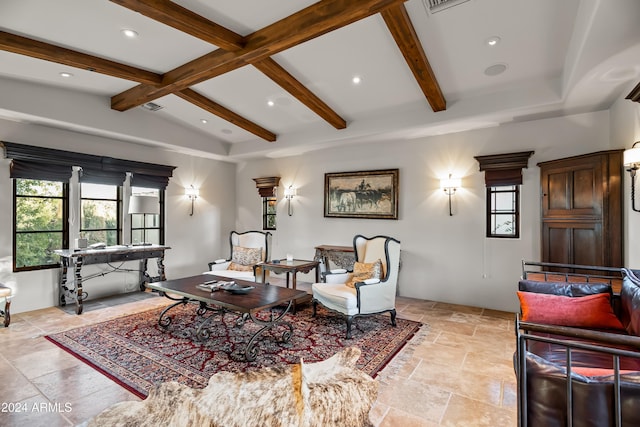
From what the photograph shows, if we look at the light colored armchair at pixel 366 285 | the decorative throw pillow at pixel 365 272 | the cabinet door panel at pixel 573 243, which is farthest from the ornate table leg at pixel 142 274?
the cabinet door panel at pixel 573 243

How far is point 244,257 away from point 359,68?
3.44m

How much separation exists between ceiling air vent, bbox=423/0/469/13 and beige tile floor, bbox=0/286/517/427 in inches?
126

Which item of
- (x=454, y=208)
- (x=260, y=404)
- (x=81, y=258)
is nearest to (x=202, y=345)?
(x=260, y=404)

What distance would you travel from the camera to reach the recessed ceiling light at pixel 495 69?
3553 mm

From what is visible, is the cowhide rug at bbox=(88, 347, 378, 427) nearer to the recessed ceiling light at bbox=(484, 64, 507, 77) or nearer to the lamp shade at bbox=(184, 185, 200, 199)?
the recessed ceiling light at bbox=(484, 64, 507, 77)

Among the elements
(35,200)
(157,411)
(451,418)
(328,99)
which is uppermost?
(328,99)

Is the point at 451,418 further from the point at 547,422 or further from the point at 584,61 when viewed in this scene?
the point at 584,61

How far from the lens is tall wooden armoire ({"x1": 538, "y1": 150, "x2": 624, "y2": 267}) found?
11.3ft

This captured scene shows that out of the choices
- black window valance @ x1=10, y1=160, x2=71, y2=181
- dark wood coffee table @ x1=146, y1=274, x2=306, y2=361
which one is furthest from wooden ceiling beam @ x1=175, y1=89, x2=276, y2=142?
dark wood coffee table @ x1=146, y1=274, x2=306, y2=361

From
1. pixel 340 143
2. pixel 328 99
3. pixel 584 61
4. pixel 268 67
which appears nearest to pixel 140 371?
pixel 268 67

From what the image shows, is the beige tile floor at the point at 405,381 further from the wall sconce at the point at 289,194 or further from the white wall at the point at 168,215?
the wall sconce at the point at 289,194

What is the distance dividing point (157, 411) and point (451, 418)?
1907mm

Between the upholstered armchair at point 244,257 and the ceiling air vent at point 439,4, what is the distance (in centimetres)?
396

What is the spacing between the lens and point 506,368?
283cm
